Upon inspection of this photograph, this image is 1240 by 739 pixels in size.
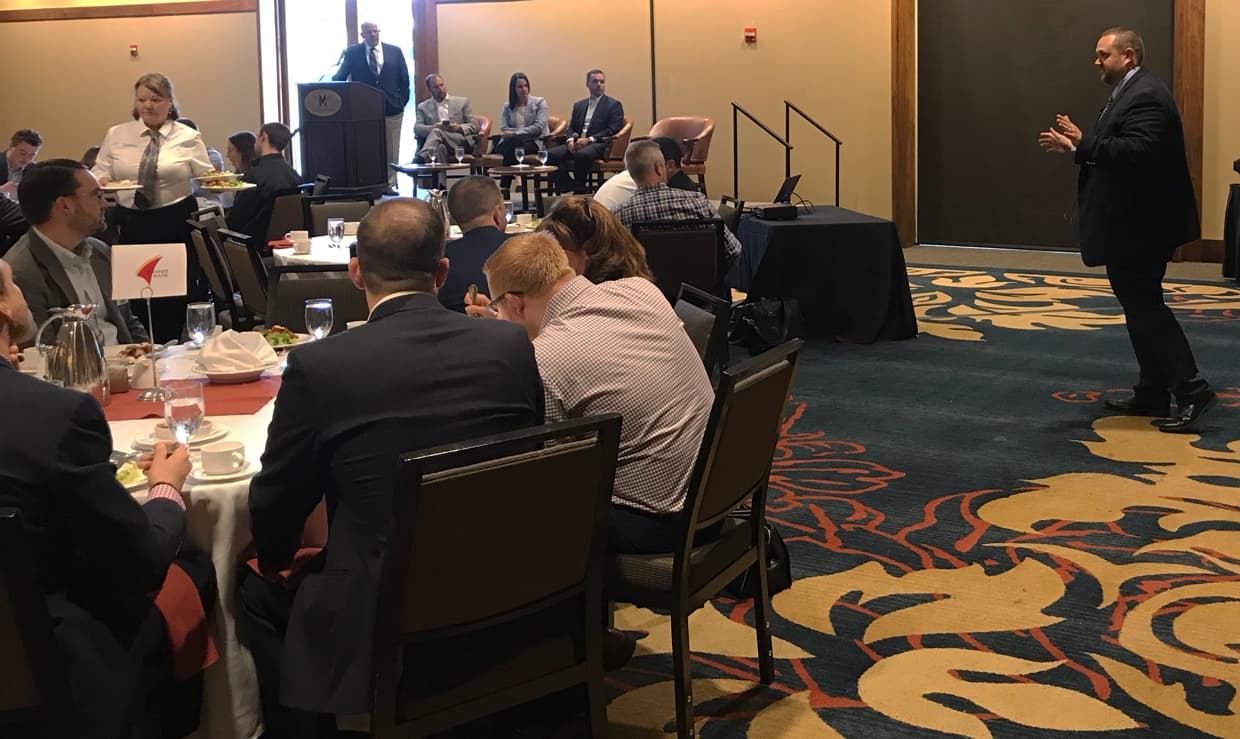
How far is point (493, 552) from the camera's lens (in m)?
2.14

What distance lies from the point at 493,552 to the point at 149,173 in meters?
5.64

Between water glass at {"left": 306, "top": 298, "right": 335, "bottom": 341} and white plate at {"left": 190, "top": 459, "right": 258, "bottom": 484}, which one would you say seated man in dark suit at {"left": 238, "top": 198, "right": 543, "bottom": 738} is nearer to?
white plate at {"left": 190, "top": 459, "right": 258, "bottom": 484}

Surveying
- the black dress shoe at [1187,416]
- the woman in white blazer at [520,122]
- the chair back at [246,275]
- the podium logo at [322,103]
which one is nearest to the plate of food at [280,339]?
the chair back at [246,275]

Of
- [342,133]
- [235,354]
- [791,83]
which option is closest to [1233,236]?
[791,83]

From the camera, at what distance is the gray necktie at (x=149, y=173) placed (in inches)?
278

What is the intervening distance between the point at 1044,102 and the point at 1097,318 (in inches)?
167

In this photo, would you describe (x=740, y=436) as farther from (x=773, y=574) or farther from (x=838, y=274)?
(x=838, y=274)

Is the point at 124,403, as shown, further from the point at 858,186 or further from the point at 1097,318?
the point at 858,186

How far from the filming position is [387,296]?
2449mm

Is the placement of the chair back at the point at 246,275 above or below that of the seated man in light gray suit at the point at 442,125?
below

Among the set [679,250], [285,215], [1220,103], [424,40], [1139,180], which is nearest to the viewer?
[1139,180]

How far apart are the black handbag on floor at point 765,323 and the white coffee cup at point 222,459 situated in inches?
188

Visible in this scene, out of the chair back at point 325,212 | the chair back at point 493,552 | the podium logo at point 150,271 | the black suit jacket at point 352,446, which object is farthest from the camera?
the chair back at point 325,212

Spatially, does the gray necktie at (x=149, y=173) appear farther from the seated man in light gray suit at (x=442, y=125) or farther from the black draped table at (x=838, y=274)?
the seated man in light gray suit at (x=442, y=125)
